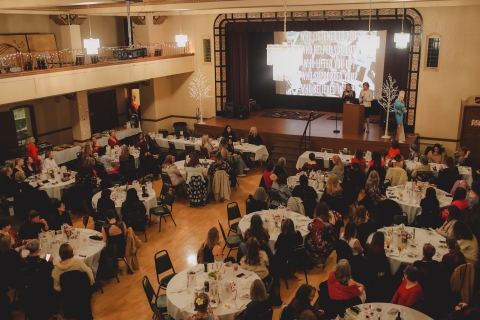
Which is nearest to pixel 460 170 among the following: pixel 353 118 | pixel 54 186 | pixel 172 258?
pixel 353 118

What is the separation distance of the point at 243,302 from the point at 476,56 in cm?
1135

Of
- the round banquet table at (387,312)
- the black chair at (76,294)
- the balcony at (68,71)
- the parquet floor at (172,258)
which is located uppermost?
the balcony at (68,71)

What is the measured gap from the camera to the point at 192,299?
651cm

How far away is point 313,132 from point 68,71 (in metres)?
7.54

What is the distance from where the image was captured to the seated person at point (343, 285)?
245 inches

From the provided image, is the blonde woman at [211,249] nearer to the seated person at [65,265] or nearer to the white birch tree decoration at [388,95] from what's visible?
the seated person at [65,265]

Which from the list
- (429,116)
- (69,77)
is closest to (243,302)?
(69,77)

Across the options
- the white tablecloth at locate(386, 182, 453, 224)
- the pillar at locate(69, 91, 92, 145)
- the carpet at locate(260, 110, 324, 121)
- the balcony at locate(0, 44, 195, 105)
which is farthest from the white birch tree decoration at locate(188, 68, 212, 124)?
the white tablecloth at locate(386, 182, 453, 224)

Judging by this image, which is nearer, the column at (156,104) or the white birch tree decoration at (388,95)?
the white birch tree decoration at (388,95)

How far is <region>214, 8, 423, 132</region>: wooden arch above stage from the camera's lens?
14.8m

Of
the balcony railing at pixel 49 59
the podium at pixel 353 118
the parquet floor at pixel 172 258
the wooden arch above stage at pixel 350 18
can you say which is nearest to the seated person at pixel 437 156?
the podium at pixel 353 118

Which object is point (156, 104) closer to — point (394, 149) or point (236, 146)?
point (236, 146)

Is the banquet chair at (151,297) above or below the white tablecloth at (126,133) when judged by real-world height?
below

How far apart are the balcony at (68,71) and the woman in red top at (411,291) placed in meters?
9.02
